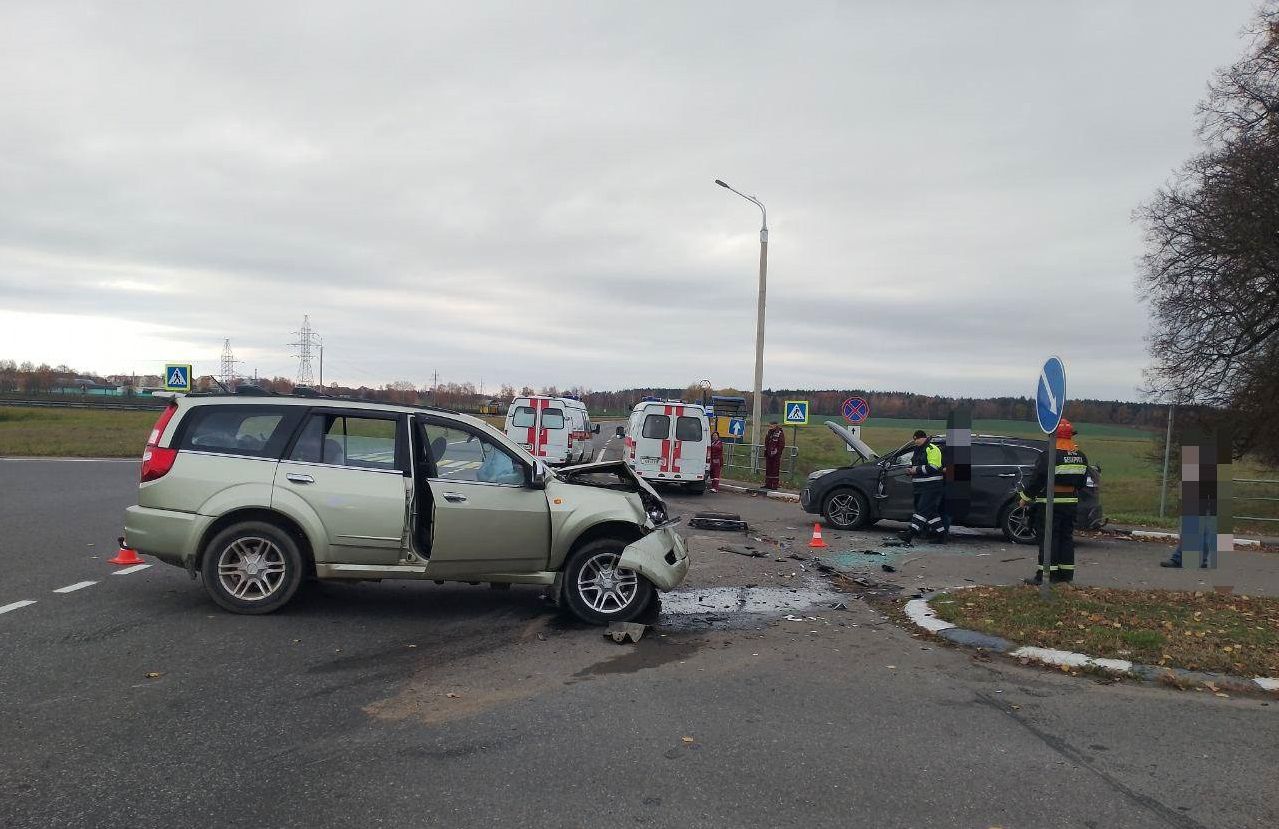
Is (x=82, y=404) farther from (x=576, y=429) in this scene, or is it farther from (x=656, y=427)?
(x=656, y=427)

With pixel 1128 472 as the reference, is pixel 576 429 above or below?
above

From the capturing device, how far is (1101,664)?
6.24 m

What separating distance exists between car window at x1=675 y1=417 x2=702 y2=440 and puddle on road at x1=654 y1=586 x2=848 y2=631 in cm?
1095

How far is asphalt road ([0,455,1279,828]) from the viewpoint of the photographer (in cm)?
379

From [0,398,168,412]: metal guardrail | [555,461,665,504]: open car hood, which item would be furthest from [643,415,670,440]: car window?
[0,398,168,412]: metal guardrail

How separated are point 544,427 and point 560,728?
17300 millimetres

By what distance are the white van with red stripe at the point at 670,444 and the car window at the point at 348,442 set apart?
42.0 ft

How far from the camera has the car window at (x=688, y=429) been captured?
20.1 metres

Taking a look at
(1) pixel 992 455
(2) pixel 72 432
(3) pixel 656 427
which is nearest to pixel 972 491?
(1) pixel 992 455

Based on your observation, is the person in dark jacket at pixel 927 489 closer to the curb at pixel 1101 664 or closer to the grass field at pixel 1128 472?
the grass field at pixel 1128 472

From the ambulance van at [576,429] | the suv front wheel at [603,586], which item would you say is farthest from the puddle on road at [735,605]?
the ambulance van at [576,429]

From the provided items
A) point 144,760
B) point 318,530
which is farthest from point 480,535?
point 144,760

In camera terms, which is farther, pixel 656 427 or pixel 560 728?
pixel 656 427

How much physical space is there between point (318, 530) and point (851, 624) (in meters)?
4.57
